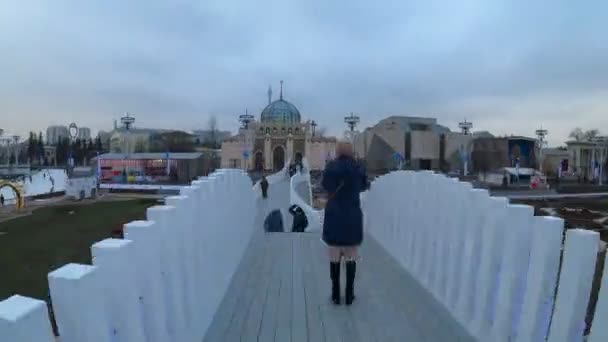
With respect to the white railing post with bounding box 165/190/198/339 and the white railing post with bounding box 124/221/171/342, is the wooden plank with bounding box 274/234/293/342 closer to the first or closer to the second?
the white railing post with bounding box 165/190/198/339

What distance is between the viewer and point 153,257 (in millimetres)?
2578

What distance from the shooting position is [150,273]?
2.54 meters

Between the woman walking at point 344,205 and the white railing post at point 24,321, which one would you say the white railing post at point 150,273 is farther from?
the woman walking at point 344,205

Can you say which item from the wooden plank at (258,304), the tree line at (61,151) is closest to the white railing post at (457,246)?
the wooden plank at (258,304)

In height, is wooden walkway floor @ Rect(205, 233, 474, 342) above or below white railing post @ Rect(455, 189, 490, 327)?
below

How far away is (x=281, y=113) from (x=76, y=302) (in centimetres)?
→ 8537

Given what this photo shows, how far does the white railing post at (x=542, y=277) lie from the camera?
8.95 ft

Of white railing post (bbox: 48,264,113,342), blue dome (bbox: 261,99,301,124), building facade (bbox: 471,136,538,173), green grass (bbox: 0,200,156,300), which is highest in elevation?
blue dome (bbox: 261,99,301,124)

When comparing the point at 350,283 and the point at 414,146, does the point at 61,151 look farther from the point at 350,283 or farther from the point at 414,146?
the point at 350,283

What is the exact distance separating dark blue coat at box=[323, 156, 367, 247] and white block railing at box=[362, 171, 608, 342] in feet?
3.00

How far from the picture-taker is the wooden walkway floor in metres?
3.74

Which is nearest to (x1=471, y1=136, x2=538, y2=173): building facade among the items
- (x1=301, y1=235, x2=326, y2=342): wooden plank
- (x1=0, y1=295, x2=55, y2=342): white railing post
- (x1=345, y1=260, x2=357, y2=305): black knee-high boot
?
(x1=301, y1=235, x2=326, y2=342): wooden plank

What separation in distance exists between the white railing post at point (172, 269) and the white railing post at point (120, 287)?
0.50 meters

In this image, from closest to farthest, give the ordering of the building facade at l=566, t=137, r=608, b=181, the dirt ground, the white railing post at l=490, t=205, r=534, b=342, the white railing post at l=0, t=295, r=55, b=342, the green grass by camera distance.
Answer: the white railing post at l=0, t=295, r=55, b=342
the white railing post at l=490, t=205, r=534, b=342
the green grass
the dirt ground
the building facade at l=566, t=137, r=608, b=181
